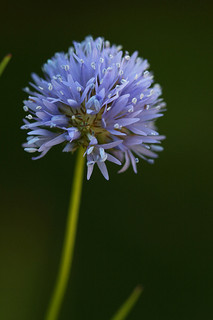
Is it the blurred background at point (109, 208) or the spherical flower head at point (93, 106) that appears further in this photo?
the blurred background at point (109, 208)

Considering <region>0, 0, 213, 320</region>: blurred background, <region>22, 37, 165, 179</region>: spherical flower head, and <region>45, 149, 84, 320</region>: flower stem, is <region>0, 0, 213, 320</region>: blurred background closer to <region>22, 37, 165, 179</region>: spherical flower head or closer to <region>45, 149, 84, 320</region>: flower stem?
<region>45, 149, 84, 320</region>: flower stem

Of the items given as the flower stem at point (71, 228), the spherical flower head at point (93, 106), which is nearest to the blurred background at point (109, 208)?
the flower stem at point (71, 228)

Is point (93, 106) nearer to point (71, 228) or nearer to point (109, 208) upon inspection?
point (71, 228)

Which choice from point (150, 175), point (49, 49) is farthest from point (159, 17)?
point (150, 175)

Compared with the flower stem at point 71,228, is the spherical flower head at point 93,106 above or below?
above

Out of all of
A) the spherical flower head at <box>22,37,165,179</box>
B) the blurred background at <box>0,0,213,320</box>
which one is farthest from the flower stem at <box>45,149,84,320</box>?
the blurred background at <box>0,0,213,320</box>

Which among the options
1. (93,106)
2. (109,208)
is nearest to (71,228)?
(93,106)

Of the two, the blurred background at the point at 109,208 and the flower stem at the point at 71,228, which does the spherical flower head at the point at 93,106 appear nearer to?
the flower stem at the point at 71,228
